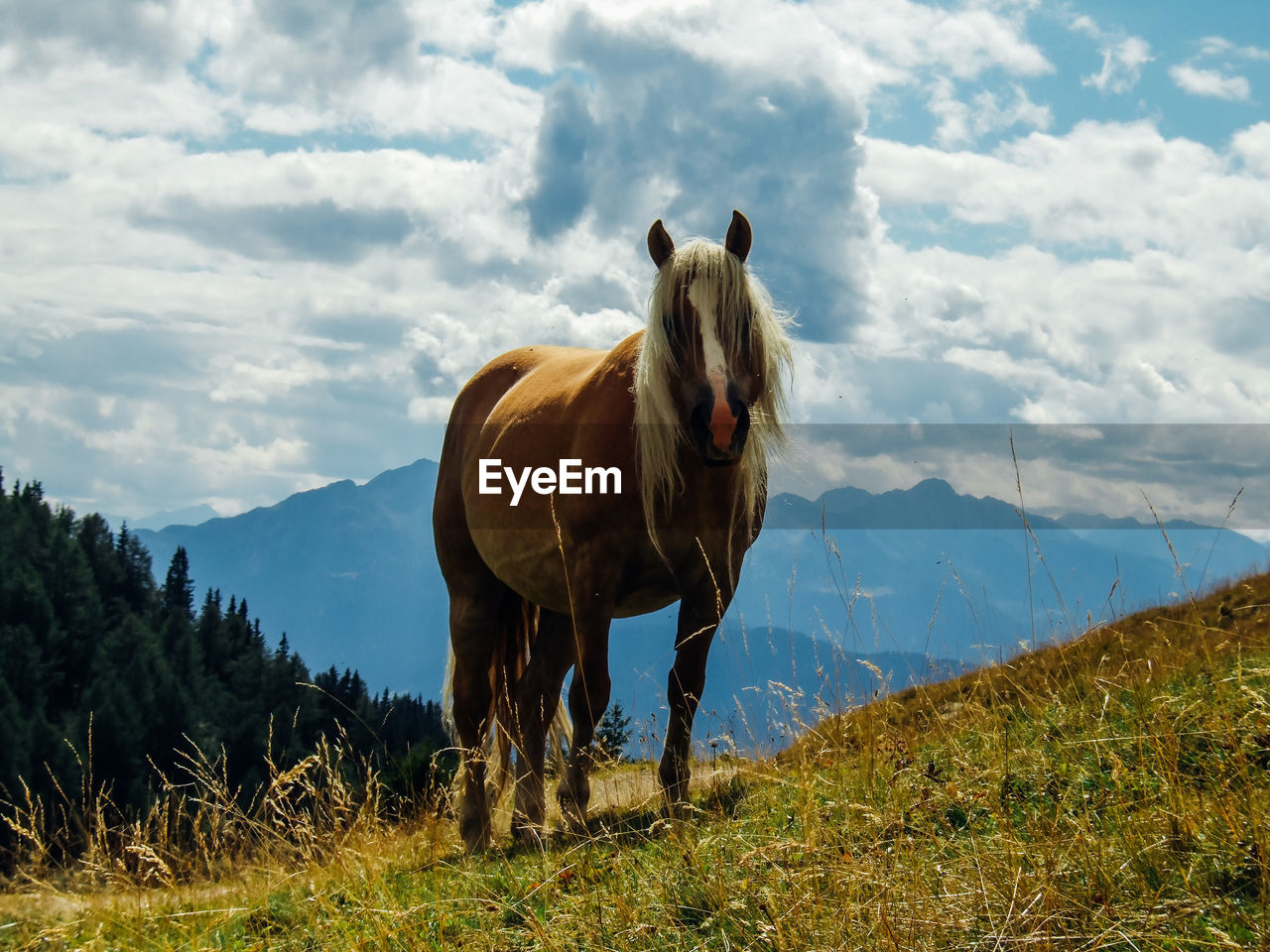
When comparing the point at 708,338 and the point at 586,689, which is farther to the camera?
the point at 586,689

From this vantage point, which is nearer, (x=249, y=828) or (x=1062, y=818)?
(x=1062, y=818)

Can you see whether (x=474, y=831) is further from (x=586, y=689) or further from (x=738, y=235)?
(x=738, y=235)

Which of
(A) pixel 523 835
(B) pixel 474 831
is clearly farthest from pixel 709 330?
(B) pixel 474 831

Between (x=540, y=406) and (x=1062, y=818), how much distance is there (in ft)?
11.9

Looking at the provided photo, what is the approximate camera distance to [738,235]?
15.3 ft

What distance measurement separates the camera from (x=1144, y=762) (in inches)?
132

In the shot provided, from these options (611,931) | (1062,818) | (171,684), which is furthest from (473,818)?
(171,684)

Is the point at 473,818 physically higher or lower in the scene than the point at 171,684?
higher

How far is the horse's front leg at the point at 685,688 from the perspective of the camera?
4.70m

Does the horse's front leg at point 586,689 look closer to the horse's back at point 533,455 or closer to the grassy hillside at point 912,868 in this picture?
the grassy hillside at point 912,868

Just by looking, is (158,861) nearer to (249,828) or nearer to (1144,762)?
(249,828)

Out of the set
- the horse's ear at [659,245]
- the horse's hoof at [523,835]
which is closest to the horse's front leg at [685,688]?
the horse's hoof at [523,835]

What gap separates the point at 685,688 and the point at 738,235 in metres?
2.36

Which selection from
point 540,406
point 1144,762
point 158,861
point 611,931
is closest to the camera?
point 611,931
